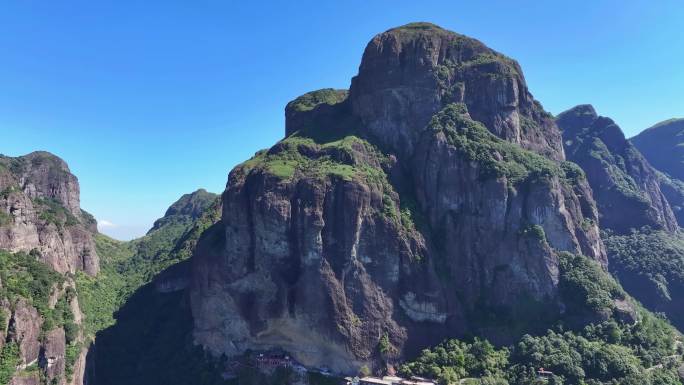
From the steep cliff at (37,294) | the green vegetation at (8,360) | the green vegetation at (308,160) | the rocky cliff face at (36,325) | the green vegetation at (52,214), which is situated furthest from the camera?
the green vegetation at (52,214)

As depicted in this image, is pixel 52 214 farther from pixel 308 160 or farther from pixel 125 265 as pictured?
pixel 308 160

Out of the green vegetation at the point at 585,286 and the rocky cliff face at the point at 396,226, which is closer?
the rocky cliff face at the point at 396,226

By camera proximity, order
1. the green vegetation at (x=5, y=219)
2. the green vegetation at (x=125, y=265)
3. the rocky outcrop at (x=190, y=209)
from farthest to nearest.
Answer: the rocky outcrop at (x=190, y=209) → the green vegetation at (x=125, y=265) → the green vegetation at (x=5, y=219)

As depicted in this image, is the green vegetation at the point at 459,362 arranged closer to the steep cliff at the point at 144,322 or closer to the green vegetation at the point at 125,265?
the steep cliff at the point at 144,322

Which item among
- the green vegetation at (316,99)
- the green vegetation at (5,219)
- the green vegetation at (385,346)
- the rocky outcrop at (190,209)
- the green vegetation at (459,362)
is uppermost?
the green vegetation at (316,99)

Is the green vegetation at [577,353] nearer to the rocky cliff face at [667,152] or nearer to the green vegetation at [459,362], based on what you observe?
the green vegetation at [459,362]

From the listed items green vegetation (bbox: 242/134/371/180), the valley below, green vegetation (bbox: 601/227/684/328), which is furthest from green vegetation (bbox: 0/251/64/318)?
green vegetation (bbox: 601/227/684/328)

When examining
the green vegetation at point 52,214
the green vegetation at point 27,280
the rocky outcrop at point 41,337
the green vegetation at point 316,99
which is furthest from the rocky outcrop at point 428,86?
the green vegetation at point 52,214

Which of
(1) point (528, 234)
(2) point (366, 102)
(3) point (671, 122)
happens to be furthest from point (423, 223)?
(3) point (671, 122)

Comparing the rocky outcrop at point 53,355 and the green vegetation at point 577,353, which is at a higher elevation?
the rocky outcrop at point 53,355
